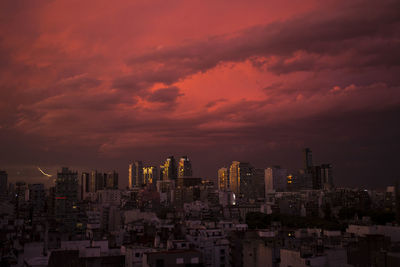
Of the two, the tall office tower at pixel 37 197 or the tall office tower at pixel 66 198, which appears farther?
the tall office tower at pixel 37 197

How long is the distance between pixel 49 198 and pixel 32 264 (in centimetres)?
6290

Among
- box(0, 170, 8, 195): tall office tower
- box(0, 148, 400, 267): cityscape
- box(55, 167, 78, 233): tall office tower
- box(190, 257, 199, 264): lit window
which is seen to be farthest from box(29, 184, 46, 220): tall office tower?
box(190, 257, 199, 264): lit window

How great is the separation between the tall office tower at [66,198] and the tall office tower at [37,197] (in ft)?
45.4

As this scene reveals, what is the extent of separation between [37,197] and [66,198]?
2321 centimetres

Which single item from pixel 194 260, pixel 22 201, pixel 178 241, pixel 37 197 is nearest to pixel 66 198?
pixel 37 197

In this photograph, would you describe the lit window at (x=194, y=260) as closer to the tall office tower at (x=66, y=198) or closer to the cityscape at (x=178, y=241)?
the cityscape at (x=178, y=241)

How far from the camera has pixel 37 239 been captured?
44.0 m

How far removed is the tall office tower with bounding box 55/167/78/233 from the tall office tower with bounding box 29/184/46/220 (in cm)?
1382

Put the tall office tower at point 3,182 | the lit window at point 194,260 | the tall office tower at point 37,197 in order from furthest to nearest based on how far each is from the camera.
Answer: the tall office tower at point 3,182, the tall office tower at point 37,197, the lit window at point 194,260

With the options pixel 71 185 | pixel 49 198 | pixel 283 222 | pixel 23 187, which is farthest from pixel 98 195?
pixel 283 222

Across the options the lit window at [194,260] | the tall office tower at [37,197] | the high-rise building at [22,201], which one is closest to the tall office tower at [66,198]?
the high-rise building at [22,201]

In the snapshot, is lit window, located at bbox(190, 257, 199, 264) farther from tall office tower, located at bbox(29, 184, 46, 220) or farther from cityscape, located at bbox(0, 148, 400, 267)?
tall office tower, located at bbox(29, 184, 46, 220)

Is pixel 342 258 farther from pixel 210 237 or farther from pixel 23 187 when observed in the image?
pixel 23 187

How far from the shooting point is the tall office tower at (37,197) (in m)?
90.2
